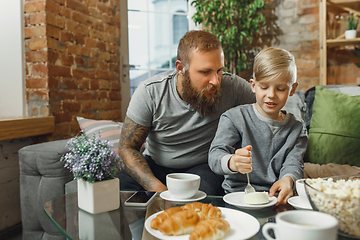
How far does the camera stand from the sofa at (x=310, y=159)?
1.59 metres

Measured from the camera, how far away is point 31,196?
167cm

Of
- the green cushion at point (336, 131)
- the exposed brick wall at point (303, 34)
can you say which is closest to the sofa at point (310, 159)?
the green cushion at point (336, 131)

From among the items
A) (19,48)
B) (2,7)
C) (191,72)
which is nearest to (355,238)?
(191,72)

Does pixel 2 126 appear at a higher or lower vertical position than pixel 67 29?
lower

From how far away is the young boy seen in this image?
118 cm

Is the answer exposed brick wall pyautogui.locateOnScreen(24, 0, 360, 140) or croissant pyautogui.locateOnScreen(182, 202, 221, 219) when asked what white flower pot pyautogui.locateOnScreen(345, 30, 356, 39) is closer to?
exposed brick wall pyautogui.locateOnScreen(24, 0, 360, 140)

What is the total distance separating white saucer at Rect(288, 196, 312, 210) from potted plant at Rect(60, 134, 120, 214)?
1.71 ft

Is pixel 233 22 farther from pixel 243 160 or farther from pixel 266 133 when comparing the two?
pixel 243 160

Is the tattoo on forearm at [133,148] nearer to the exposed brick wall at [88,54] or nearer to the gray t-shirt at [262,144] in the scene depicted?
the gray t-shirt at [262,144]

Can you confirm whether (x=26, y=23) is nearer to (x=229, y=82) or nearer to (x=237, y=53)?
(x=229, y=82)

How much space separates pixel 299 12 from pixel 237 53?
0.76 metres

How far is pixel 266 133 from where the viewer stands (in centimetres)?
129

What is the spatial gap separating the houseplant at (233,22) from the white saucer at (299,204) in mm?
2297

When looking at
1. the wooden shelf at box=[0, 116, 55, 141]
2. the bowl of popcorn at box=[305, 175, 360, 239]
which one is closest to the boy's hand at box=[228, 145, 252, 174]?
the bowl of popcorn at box=[305, 175, 360, 239]
